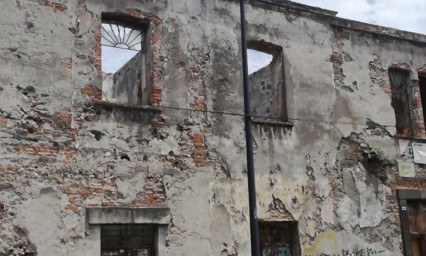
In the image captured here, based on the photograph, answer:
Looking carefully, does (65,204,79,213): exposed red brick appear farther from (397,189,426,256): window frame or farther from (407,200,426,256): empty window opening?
(407,200,426,256): empty window opening

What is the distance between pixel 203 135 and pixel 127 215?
2.16m

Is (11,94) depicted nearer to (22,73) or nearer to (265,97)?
(22,73)

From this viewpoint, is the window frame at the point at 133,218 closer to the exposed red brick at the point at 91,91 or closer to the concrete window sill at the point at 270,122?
the exposed red brick at the point at 91,91

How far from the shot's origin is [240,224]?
36.4 feet

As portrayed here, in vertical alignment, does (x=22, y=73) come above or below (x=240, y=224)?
above

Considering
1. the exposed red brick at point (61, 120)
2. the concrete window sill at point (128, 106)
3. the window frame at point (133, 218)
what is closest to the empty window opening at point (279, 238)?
the window frame at point (133, 218)

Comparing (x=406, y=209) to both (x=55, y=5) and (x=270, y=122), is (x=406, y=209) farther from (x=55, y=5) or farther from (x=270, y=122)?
(x=55, y=5)

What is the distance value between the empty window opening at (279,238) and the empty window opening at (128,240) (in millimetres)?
2438

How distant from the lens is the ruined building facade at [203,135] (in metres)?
9.61

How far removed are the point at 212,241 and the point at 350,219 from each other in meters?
3.44

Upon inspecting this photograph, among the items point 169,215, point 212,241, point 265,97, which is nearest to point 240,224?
point 212,241

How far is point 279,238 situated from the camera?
39.0 feet

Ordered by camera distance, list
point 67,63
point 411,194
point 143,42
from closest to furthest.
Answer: point 67,63 < point 143,42 < point 411,194

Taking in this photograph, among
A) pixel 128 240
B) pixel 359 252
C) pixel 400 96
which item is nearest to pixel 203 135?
pixel 128 240
